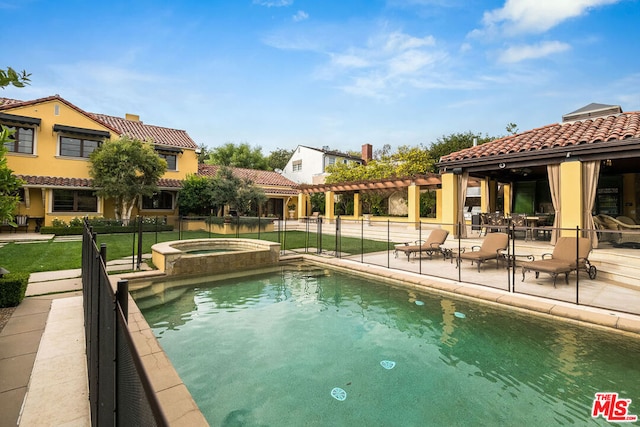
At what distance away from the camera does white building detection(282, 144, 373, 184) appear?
1368 inches

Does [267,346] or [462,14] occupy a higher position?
[462,14]

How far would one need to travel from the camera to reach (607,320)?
511 cm

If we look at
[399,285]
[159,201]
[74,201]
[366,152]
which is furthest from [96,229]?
[366,152]

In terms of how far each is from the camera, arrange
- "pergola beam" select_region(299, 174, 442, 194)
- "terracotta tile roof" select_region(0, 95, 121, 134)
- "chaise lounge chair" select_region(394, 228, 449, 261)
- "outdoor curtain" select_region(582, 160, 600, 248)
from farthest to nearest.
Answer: "terracotta tile roof" select_region(0, 95, 121, 134) < "pergola beam" select_region(299, 174, 442, 194) < "chaise lounge chair" select_region(394, 228, 449, 261) < "outdoor curtain" select_region(582, 160, 600, 248)

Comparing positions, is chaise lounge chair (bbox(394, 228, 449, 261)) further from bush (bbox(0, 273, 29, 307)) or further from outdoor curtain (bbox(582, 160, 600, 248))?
bush (bbox(0, 273, 29, 307))

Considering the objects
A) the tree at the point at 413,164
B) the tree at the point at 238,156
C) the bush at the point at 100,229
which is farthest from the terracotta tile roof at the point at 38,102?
the tree at the point at 413,164

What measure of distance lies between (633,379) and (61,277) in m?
10.8

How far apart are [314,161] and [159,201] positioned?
692 inches

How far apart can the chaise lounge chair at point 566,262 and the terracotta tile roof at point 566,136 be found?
361 centimetres

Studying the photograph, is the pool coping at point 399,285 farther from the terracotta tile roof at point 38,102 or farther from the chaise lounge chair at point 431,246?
the terracotta tile roof at point 38,102

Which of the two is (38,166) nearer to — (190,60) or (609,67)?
(190,60)

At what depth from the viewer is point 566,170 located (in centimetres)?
977

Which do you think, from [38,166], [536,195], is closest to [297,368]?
[536,195]

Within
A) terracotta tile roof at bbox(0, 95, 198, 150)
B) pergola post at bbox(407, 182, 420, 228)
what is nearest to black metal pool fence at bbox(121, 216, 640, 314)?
pergola post at bbox(407, 182, 420, 228)
